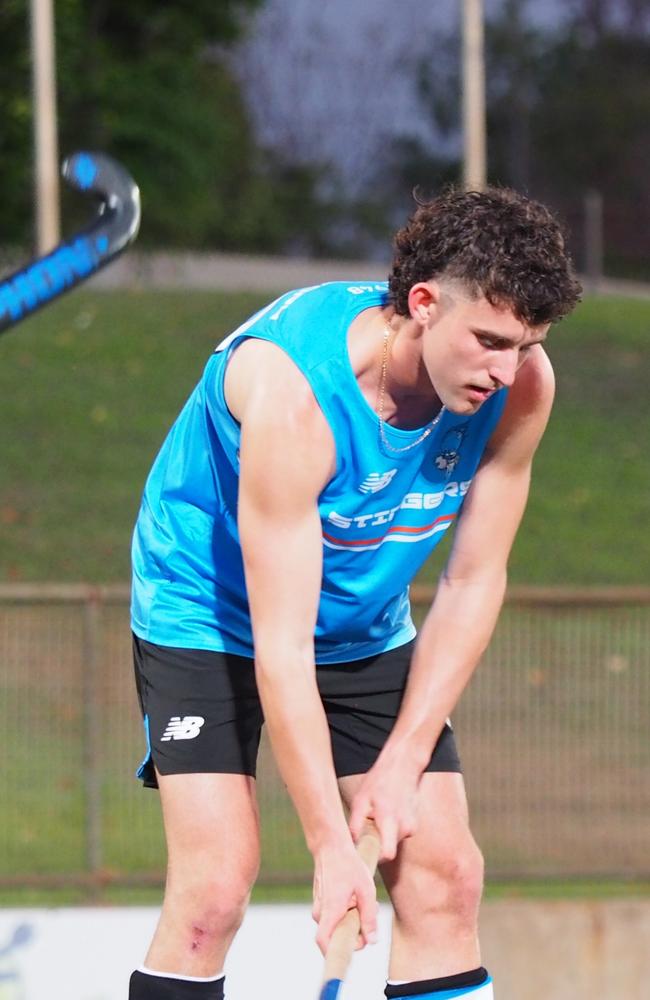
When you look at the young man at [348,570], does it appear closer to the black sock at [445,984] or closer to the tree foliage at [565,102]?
the black sock at [445,984]

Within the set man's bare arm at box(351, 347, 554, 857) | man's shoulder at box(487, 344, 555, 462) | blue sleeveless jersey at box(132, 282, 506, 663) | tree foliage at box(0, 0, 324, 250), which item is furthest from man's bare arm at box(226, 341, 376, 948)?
tree foliage at box(0, 0, 324, 250)

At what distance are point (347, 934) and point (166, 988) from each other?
1.59 feet

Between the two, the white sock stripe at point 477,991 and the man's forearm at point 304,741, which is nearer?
the man's forearm at point 304,741

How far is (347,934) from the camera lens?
2879 mm

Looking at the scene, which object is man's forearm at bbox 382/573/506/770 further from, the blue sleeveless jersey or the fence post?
the fence post

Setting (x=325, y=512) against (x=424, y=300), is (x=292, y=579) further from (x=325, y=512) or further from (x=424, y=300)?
(x=424, y=300)

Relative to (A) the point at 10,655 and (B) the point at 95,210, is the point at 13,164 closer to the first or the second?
(A) the point at 10,655

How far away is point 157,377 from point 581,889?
24.8 feet

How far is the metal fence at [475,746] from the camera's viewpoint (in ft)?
22.4

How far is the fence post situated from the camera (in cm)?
679

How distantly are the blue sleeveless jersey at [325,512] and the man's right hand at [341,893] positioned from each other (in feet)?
1.72

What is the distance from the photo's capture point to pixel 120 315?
622 inches

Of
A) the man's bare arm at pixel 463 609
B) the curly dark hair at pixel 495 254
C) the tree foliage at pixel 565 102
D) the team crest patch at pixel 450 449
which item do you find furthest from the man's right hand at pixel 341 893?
the tree foliage at pixel 565 102

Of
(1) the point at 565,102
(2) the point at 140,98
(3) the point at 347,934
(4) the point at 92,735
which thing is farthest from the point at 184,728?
(1) the point at 565,102
